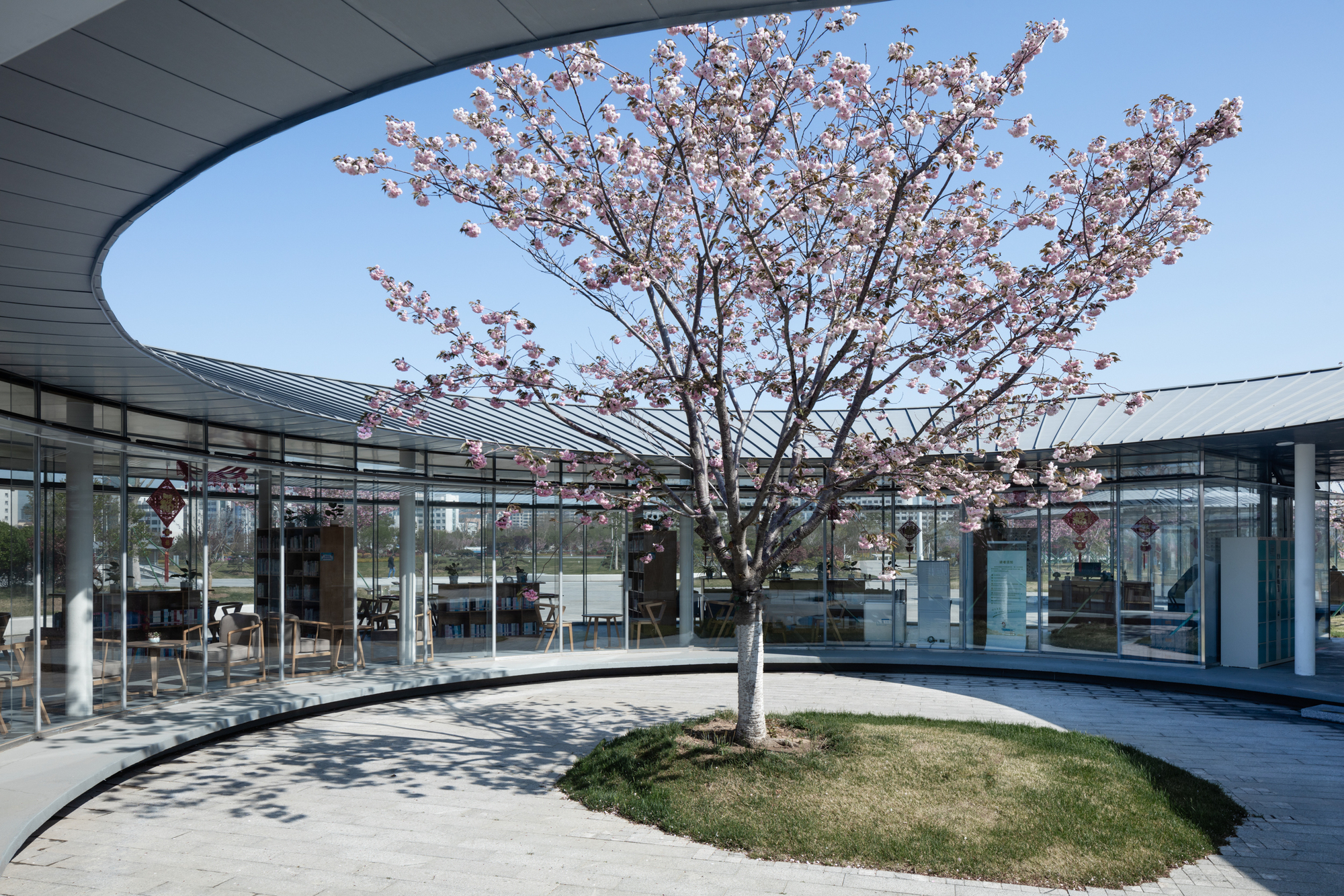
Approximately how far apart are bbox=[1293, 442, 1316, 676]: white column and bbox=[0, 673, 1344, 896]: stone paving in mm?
1749

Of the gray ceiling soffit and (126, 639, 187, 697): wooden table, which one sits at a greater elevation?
the gray ceiling soffit

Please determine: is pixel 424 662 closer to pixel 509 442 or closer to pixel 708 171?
pixel 509 442

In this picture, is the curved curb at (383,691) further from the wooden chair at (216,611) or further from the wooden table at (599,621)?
the wooden table at (599,621)

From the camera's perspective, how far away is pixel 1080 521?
14.7m

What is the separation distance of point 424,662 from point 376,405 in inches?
268

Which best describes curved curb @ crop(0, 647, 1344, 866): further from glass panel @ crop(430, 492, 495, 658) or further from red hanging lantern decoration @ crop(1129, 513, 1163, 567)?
red hanging lantern decoration @ crop(1129, 513, 1163, 567)

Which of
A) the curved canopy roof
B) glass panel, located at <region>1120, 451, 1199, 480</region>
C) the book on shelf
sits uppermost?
the curved canopy roof

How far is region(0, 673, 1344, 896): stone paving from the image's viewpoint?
5.53 m

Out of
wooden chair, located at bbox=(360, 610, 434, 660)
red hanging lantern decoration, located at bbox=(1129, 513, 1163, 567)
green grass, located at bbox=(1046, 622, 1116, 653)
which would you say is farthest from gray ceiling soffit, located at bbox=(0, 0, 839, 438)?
green grass, located at bbox=(1046, 622, 1116, 653)

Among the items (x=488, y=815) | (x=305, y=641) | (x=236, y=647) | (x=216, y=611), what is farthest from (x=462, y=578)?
(x=488, y=815)

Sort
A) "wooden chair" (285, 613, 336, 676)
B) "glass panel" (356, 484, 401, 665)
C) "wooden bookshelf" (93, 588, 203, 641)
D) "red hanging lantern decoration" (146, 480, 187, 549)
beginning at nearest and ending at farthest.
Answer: "wooden bookshelf" (93, 588, 203, 641)
"red hanging lantern decoration" (146, 480, 187, 549)
"wooden chair" (285, 613, 336, 676)
"glass panel" (356, 484, 401, 665)

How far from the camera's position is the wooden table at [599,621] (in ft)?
50.4

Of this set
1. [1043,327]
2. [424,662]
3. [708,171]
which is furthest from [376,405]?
[424,662]

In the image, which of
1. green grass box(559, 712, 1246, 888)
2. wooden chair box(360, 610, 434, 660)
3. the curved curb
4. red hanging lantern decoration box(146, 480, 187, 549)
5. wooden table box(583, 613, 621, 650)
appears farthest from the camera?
wooden table box(583, 613, 621, 650)
